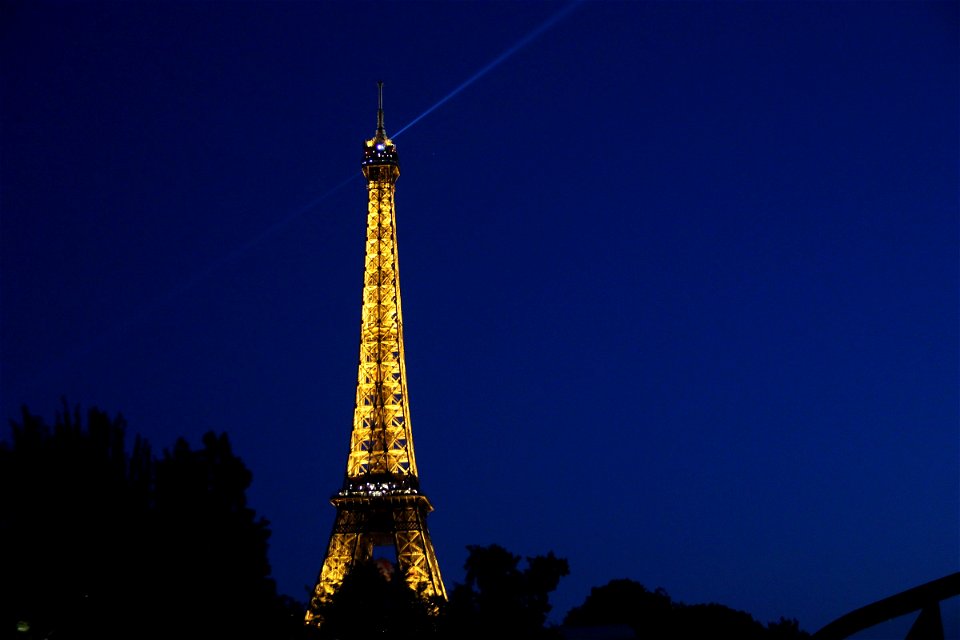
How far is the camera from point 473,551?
109 ft

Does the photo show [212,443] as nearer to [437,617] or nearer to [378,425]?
[437,617]

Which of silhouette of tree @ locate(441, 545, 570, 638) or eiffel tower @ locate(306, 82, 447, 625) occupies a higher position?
eiffel tower @ locate(306, 82, 447, 625)

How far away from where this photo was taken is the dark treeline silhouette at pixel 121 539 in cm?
2172

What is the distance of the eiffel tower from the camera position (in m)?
59.2

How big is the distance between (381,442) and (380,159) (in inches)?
701

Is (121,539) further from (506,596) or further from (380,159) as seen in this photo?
(380,159)

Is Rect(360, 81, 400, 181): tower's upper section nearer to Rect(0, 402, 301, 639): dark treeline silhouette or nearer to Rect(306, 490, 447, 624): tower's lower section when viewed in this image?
Rect(306, 490, 447, 624): tower's lower section

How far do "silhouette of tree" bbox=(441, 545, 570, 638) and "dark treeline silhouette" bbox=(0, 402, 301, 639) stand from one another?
27.8 ft

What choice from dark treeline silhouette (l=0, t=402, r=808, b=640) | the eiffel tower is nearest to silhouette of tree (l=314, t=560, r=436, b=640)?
dark treeline silhouette (l=0, t=402, r=808, b=640)

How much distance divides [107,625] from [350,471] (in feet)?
130

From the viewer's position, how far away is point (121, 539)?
75.0ft

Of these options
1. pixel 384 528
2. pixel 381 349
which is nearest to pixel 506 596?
pixel 384 528

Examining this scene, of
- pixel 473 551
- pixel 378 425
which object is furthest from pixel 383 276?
pixel 473 551

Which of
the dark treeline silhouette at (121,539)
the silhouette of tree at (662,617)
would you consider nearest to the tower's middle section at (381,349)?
the silhouette of tree at (662,617)
